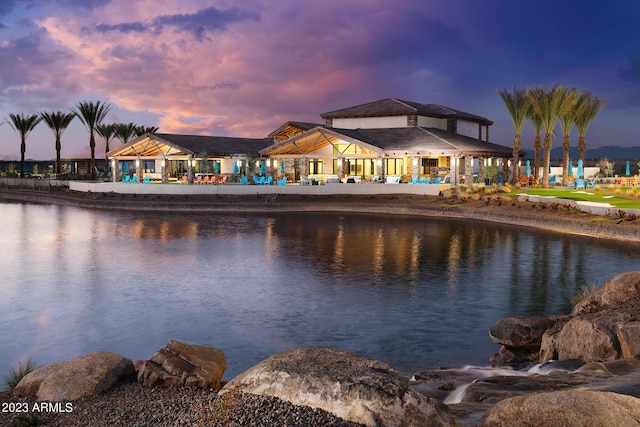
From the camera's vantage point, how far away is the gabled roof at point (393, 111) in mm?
52688

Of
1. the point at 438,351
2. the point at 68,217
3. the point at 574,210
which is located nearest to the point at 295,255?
the point at 438,351

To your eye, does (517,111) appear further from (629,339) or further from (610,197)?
(629,339)

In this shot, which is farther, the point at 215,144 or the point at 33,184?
the point at 215,144

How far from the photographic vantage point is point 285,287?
16.9m

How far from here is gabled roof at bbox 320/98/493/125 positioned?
2074 inches

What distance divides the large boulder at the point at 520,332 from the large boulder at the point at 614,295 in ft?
3.53

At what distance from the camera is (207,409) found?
6207 mm

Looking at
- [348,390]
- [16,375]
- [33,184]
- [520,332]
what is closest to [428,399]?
[348,390]

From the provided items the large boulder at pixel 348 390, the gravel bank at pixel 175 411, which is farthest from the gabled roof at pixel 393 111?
the large boulder at pixel 348 390

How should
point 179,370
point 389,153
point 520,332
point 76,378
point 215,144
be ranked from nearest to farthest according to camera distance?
point 76,378
point 179,370
point 520,332
point 389,153
point 215,144

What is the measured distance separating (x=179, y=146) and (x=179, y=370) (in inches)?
1823

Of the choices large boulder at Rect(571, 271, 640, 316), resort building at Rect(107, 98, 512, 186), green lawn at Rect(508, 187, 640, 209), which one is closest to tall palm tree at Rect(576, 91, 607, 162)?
resort building at Rect(107, 98, 512, 186)

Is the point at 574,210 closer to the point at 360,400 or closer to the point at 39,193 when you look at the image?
the point at 360,400

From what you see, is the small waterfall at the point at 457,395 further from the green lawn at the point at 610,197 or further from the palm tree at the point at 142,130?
the palm tree at the point at 142,130
